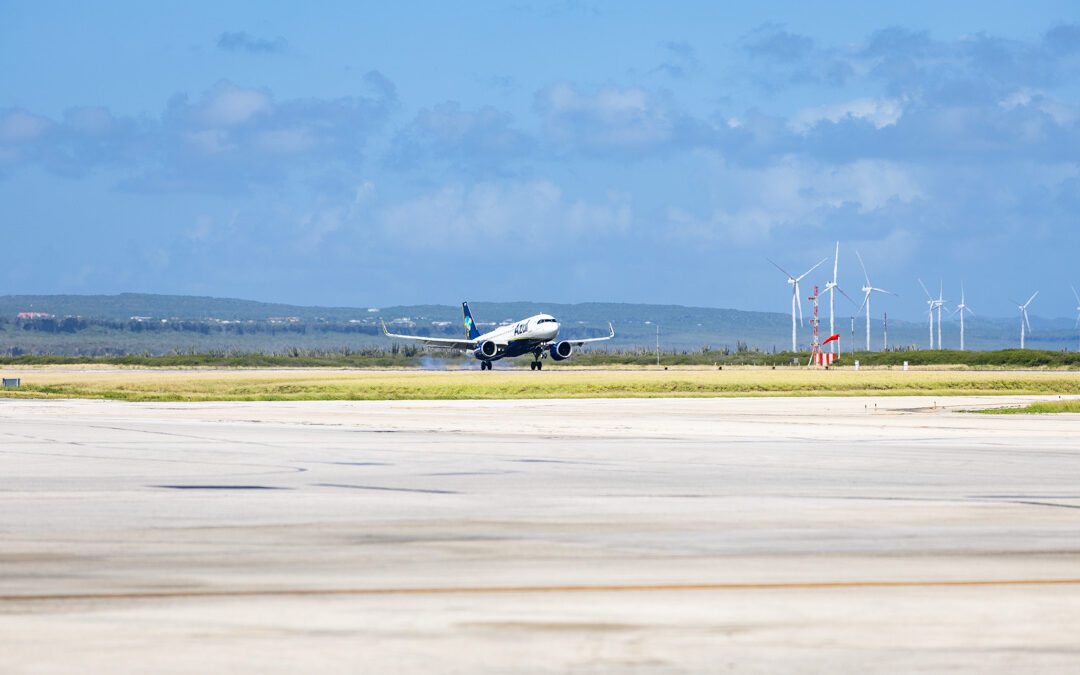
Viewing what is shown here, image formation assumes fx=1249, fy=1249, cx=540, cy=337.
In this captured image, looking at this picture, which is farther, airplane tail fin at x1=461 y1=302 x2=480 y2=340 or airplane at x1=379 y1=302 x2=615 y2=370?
airplane tail fin at x1=461 y1=302 x2=480 y2=340

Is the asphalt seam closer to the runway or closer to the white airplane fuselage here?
the runway

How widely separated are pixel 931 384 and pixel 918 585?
188 ft

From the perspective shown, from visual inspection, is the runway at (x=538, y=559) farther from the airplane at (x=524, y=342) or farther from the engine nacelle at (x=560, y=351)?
the engine nacelle at (x=560, y=351)

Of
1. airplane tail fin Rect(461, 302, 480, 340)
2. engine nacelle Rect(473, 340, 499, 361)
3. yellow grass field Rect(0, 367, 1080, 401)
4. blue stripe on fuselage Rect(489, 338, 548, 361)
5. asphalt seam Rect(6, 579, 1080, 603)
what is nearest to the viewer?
asphalt seam Rect(6, 579, 1080, 603)

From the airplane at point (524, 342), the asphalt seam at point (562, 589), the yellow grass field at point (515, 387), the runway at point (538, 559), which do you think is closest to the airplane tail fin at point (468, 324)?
the airplane at point (524, 342)

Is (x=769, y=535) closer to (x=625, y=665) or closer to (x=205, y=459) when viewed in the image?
(x=625, y=665)

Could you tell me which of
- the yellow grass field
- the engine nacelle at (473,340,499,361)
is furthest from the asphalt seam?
the engine nacelle at (473,340,499,361)

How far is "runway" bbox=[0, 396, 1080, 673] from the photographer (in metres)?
8.12

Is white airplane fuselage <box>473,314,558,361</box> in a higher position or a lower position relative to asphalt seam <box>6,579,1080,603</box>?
higher

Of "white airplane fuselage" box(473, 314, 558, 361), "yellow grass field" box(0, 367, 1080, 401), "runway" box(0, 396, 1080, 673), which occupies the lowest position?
"runway" box(0, 396, 1080, 673)

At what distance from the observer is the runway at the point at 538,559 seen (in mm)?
8117

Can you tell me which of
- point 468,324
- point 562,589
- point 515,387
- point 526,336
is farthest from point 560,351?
point 562,589

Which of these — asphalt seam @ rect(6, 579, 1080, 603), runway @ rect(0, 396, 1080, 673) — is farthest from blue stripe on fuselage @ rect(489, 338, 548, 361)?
asphalt seam @ rect(6, 579, 1080, 603)

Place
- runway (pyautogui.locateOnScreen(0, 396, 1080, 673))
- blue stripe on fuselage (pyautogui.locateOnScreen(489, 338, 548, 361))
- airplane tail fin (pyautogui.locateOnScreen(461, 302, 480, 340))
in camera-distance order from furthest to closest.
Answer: airplane tail fin (pyautogui.locateOnScreen(461, 302, 480, 340)) → blue stripe on fuselage (pyautogui.locateOnScreen(489, 338, 548, 361)) → runway (pyautogui.locateOnScreen(0, 396, 1080, 673))
